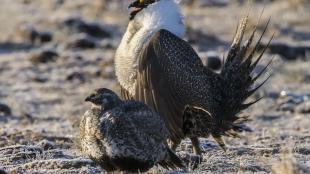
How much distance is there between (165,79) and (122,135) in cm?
134

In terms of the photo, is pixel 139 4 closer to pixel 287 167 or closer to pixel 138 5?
pixel 138 5

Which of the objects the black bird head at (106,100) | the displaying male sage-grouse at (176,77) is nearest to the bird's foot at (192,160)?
the displaying male sage-grouse at (176,77)

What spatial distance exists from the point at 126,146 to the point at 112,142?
0.08 m

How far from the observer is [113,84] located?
11266mm

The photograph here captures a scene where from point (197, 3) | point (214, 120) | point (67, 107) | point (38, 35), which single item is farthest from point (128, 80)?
point (197, 3)

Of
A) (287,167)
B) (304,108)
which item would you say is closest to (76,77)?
(304,108)

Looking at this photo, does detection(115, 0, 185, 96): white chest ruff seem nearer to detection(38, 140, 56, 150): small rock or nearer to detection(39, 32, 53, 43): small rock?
detection(38, 140, 56, 150): small rock

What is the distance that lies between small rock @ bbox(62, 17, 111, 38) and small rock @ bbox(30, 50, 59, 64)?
5.42 ft

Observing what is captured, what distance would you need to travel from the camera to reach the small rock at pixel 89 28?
14453mm

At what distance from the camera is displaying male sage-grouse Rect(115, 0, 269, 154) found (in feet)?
20.1

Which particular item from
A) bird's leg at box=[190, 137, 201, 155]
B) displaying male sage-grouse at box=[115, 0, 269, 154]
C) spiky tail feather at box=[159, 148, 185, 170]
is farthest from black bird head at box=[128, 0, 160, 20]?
spiky tail feather at box=[159, 148, 185, 170]

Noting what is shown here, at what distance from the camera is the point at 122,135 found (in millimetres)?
4898

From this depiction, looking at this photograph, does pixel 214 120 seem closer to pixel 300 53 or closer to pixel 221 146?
pixel 221 146

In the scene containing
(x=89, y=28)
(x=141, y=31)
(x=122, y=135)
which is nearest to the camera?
(x=122, y=135)
